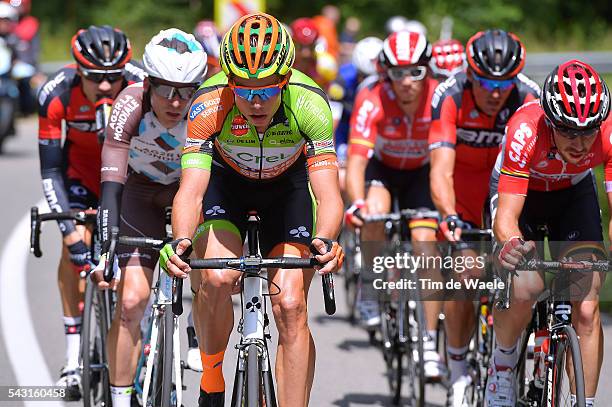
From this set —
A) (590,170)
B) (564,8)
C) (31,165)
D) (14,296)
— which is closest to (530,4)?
(564,8)

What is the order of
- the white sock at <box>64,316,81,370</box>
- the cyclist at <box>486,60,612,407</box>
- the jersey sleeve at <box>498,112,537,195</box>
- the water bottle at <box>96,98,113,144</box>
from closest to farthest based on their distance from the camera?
the cyclist at <box>486,60,612,407</box>, the jersey sleeve at <box>498,112,537,195</box>, the water bottle at <box>96,98,113,144</box>, the white sock at <box>64,316,81,370</box>

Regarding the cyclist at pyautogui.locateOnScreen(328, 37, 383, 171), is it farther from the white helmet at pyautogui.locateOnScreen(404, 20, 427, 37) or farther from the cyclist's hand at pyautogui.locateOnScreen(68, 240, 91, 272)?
the cyclist's hand at pyautogui.locateOnScreen(68, 240, 91, 272)

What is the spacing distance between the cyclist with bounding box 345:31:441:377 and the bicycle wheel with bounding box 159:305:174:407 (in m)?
2.42

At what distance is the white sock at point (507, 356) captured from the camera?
6438mm

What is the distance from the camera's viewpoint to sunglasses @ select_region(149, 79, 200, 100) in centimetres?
632

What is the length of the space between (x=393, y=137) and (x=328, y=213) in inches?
129

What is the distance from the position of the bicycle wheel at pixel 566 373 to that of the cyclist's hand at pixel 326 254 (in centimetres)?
119

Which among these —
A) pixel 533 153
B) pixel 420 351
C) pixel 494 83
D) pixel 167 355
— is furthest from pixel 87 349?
pixel 494 83

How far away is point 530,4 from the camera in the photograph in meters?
36.8

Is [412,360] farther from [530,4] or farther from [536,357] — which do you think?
[530,4]

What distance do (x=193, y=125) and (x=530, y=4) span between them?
3236 cm

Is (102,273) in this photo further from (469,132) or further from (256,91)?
(469,132)

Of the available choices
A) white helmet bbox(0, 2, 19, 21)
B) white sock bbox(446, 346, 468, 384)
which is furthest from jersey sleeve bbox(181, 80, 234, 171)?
white helmet bbox(0, 2, 19, 21)

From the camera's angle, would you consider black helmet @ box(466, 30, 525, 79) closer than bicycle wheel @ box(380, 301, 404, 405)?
Yes
